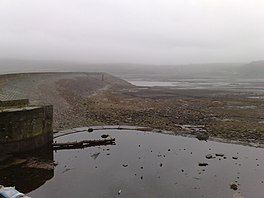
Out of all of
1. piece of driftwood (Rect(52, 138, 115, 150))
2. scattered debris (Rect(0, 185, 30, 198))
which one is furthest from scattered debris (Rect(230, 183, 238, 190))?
scattered debris (Rect(0, 185, 30, 198))

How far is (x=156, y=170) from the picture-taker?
22.7 m

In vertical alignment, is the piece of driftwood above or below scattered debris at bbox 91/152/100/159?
above

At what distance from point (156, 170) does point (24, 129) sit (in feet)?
34.8

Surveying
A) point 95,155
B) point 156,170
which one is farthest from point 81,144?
point 156,170

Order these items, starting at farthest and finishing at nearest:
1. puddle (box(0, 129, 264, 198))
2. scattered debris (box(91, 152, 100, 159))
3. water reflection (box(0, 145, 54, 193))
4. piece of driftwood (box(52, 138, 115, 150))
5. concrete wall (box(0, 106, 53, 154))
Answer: piece of driftwood (box(52, 138, 115, 150))
scattered debris (box(91, 152, 100, 159))
concrete wall (box(0, 106, 53, 154))
water reflection (box(0, 145, 54, 193))
puddle (box(0, 129, 264, 198))

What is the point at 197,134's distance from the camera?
33.0m

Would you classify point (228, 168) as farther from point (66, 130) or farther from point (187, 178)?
point (66, 130)

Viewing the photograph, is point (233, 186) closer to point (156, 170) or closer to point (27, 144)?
point (156, 170)

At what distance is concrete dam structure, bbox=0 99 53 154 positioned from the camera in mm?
24547

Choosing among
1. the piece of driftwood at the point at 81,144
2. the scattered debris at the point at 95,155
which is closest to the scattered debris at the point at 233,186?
the scattered debris at the point at 95,155

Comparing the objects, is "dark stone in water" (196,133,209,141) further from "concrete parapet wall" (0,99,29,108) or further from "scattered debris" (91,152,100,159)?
"concrete parapet wall" (0,99,29,108)

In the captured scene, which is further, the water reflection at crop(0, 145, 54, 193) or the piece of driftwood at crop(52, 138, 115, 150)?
the piece of driftwood at crop(52, 138, 115, 150)

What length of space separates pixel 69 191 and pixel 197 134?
17.2 m

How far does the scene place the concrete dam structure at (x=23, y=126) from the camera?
2455 centimetres
